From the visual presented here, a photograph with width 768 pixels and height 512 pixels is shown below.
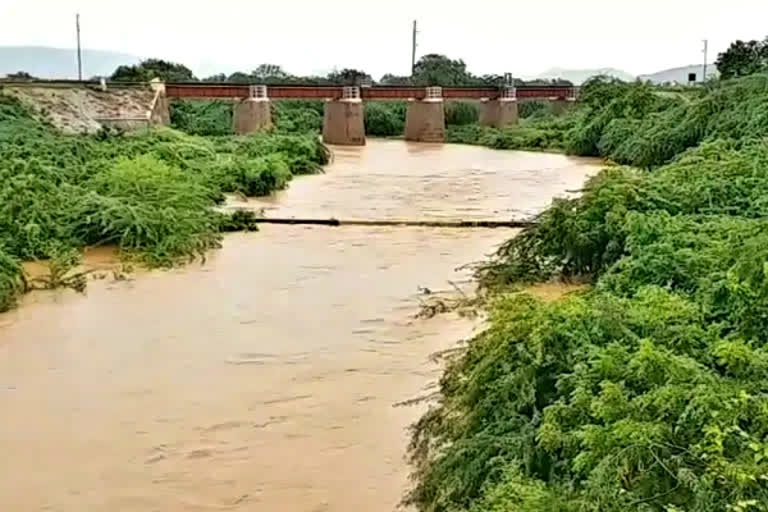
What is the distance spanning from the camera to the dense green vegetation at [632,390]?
4.41 m

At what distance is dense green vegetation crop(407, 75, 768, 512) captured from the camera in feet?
14.5

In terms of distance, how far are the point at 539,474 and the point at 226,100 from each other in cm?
3748

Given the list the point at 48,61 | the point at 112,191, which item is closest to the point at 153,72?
the point at 112,191

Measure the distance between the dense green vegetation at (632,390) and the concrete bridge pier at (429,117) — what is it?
114 ft

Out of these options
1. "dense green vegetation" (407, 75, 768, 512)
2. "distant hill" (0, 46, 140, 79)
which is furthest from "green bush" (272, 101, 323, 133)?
"distant hill" (0, 46, 140, 79)

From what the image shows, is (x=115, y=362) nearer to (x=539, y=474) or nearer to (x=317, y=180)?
(x=539, y=474)

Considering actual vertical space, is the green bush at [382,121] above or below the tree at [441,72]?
below

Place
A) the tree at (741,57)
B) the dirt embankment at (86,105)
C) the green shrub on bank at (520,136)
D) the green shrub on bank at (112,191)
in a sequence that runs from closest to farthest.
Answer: the green shrub on bank at (112,191) < the dirt embankment at (86,105) < the tree at (741,57) < the green shrub on bank at (520,136)

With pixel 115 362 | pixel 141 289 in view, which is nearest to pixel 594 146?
pixel 141 289

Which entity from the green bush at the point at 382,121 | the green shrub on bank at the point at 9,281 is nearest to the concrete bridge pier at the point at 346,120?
the green bush at the point at 382,121

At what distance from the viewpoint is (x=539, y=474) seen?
16.9ft

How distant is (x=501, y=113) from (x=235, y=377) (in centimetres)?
3916

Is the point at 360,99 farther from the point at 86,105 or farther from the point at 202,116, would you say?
the point at 86,105

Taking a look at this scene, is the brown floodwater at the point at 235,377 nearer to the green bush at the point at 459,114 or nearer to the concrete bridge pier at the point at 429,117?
the concrete bridge pier at the point at 429,117
